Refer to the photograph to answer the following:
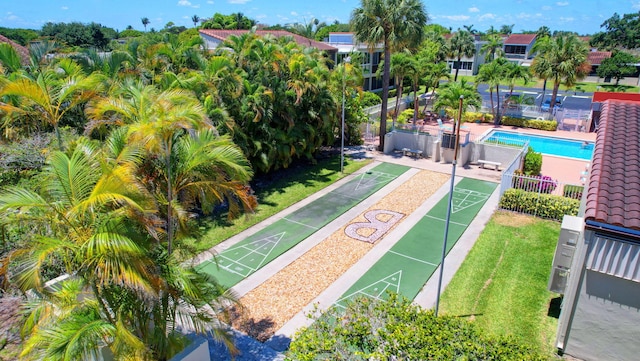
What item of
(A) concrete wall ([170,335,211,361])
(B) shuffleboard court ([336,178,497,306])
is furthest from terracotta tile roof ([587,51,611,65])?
(A) concrete wall ([170,335,211,361])

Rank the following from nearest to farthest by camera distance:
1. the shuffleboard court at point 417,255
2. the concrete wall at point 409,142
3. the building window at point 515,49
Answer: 1. the shuffleboard court at point 417,255
2. the concrete wall at point 409,142
3. the building window at point 515,49

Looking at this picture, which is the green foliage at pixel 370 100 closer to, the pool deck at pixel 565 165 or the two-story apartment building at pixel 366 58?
the pool deck at pixel 565 165

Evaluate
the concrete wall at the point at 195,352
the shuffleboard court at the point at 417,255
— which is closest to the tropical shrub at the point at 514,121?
the shuffleboard court at the point at 417,255

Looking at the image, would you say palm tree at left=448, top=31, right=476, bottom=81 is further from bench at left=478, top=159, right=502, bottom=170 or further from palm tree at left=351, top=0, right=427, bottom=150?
palm tree at left=351, top=0, right=427, bottom=150

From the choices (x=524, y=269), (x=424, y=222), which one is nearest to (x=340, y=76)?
(x=424, y=222)

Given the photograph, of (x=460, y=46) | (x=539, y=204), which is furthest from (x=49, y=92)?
(x=460, y=46)

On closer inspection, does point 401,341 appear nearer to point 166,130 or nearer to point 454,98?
point 166,130
